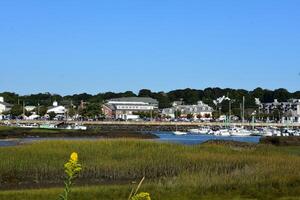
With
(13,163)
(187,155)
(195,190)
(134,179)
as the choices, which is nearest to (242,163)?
(187,155)

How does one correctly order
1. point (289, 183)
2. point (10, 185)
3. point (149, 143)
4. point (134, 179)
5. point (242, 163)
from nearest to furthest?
point (289, 183) → point (10, 185) → point (134, 179) → point (242, 163) → point (149, 143)

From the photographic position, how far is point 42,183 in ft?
112

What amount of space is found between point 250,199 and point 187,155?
53.8 feet

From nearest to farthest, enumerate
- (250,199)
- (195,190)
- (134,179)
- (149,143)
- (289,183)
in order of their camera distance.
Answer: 1. (250,199)
2. (195,190)
3. (289,183)
4. (134,179)
5. (149,143)

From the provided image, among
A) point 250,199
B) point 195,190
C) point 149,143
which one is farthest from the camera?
point 149,143

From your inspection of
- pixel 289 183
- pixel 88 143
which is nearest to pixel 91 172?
pixel 88 143

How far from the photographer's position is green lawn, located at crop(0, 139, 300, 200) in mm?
27812

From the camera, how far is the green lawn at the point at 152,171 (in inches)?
1095

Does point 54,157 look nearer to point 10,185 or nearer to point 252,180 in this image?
point 10,185

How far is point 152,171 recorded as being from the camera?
37938 mm

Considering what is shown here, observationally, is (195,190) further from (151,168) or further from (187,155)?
(187,155)

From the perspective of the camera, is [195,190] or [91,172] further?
[91,172]

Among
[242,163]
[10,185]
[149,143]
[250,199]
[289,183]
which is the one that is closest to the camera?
[250,199]

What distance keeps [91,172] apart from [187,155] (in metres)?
7.79
